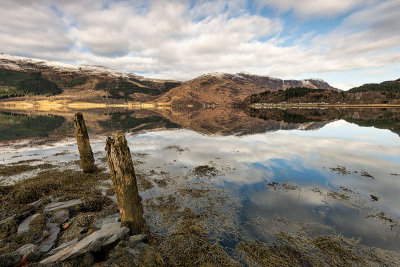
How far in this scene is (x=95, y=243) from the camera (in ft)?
22.8

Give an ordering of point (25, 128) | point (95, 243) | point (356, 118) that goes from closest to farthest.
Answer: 1. point (95, 243)
2. point (25, 128)
3. point (356, 118)

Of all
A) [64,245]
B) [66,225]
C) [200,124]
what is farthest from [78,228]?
[200,124]

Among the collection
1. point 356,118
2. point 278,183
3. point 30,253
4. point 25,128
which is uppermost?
point 25,128

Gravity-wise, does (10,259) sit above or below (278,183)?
above

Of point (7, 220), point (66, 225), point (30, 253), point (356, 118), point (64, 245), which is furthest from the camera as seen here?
point (356, 118)

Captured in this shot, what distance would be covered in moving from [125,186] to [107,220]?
7.48ft

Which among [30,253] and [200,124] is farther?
[200,124]

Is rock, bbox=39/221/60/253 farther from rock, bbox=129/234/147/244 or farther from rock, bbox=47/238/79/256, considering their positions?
rock, bbox=129/234/147/244

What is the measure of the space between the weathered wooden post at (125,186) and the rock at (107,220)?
0.81 metres

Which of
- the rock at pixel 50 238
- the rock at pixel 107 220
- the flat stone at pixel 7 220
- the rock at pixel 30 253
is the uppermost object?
the rock at pixel 30 253

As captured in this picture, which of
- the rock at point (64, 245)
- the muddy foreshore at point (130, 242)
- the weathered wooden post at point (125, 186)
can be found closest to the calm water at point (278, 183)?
the muddy foreshore at point (130, 242)

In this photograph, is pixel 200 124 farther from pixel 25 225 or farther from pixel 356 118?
pixel 356 118

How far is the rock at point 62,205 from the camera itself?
10.7m

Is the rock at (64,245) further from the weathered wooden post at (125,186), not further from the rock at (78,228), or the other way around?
the weathered wooden post at (125,186)
